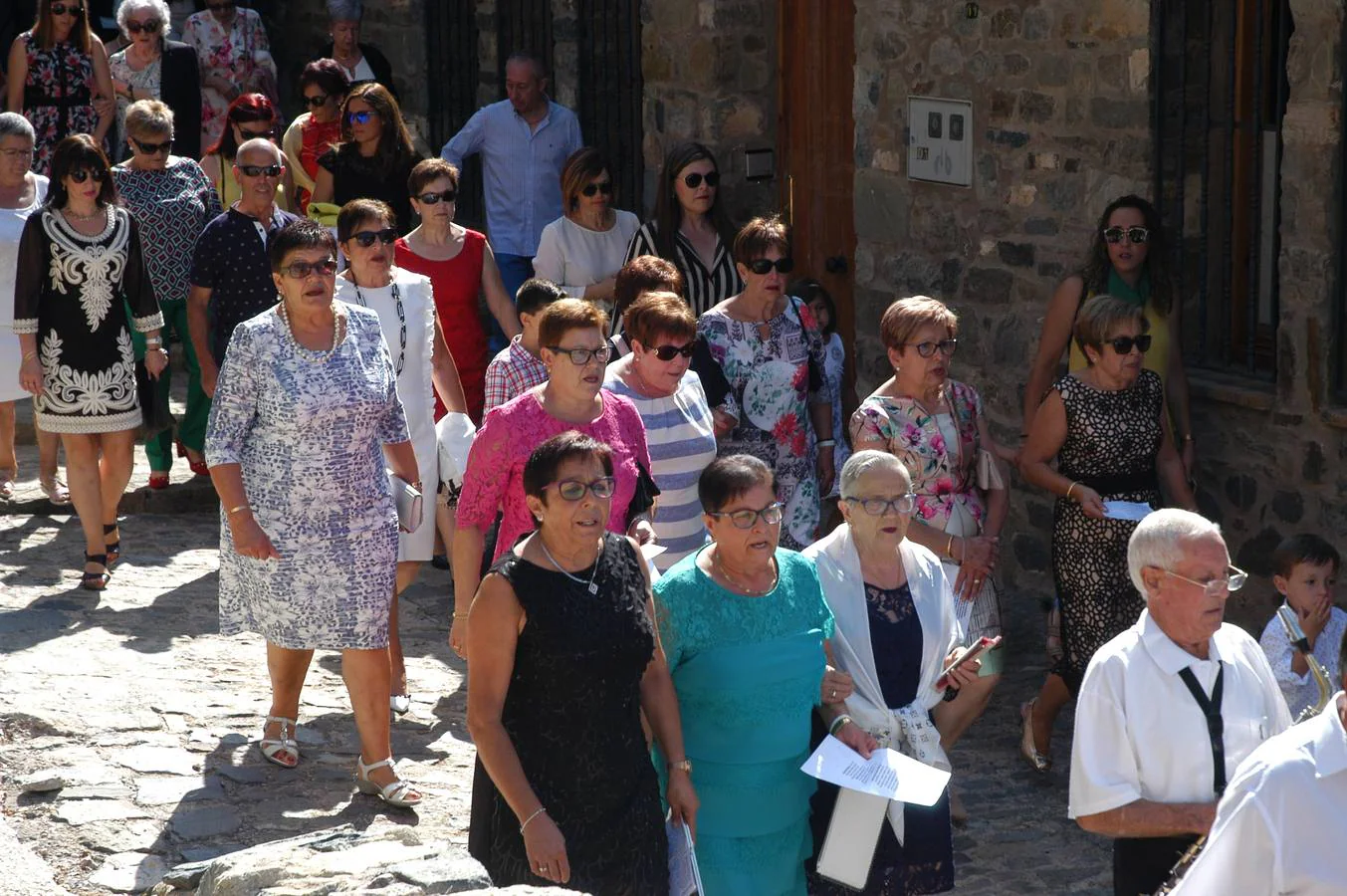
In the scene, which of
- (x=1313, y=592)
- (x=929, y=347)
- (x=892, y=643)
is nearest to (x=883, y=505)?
(x=892, y=643)

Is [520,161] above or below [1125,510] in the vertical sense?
above

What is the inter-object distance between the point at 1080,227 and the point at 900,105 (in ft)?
4.51

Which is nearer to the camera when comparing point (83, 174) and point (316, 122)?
point (83, 174)

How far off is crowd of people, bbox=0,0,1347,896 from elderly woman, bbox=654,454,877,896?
0.4 inches

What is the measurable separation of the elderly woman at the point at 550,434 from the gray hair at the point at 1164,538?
1728 millimetres

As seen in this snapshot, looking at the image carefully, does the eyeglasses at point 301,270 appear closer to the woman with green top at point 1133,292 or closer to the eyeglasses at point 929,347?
the eyeglasses at point 929,347

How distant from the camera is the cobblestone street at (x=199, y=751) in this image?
596 centimetres

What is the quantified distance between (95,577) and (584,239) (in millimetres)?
2562

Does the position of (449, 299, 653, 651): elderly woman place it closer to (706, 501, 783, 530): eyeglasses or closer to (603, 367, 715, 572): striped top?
(603, 367, 715, 572): striped top

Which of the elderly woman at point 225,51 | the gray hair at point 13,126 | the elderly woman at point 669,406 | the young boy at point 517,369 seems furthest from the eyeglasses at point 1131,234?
the elderly woman at point 225,51

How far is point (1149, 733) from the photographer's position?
423 cm

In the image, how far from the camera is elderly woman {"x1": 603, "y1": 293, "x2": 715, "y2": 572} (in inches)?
242

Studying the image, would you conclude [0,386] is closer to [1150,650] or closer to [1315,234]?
[1315,234]

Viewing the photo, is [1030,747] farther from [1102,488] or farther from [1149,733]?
[1149,733]
